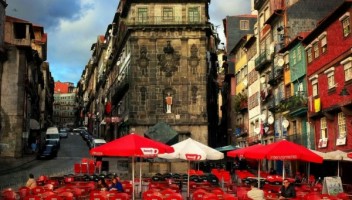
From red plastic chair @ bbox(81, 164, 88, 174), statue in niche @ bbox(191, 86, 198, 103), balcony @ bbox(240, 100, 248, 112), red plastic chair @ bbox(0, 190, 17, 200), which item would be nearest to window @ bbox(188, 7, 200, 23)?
statue in niche @ bbox(191, 86, 198, 103)

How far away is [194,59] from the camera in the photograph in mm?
53375

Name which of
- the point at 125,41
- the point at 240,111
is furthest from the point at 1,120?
the point at 240,111

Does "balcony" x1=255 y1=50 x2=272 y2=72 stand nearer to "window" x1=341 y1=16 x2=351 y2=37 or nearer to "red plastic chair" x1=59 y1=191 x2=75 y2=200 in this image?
"window" x1=341 y1=16 x2=351 y2=37

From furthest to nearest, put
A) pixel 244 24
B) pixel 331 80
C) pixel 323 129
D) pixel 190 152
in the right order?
pixel 244 24
pixel 323 129
pixel 331 80
pixel 190 152

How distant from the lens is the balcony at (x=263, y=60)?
→ 44219 mm

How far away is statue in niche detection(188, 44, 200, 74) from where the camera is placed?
5328 cm

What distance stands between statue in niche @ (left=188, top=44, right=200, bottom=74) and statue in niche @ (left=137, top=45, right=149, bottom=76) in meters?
4.75

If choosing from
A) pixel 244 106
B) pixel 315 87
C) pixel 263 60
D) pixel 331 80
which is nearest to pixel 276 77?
pixel 263 60

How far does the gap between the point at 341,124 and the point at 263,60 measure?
17.1 m

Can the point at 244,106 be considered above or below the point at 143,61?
below

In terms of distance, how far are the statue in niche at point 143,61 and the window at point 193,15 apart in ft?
19.8

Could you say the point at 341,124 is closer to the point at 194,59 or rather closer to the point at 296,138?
the point at 296,138

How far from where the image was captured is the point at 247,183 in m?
22.5

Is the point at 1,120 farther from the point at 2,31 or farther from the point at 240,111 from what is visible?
the point at 240,111
